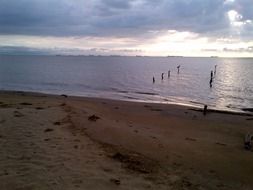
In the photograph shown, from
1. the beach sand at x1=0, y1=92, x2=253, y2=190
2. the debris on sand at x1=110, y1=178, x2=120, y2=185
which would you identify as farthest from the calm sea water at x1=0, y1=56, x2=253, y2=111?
the debris on sand at x1=110, y1=178, x2=120, y2=185

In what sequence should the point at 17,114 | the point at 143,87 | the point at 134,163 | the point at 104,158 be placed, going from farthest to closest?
1. the point at 143,87
2. the point at 17,114
3. the point at 104,158
4. the point at 134,163

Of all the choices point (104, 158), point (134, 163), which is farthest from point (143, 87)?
point (134, 163)

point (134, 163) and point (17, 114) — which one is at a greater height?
point (17, 114)

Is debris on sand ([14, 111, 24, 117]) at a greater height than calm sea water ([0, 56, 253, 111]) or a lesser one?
greater

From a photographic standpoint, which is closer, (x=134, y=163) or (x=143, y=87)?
(x=134, y=163)

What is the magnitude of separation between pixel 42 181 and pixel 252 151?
1088 cm

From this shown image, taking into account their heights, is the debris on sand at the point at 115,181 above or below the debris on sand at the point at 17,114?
below

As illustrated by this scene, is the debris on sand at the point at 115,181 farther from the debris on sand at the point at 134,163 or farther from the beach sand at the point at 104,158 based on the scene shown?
the debris on sand at the point at 134,163

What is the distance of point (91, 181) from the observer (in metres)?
8.34

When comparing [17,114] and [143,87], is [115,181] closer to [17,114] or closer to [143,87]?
[17,114]

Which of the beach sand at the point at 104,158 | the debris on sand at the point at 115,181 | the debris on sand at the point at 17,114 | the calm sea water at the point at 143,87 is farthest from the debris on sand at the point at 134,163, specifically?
the calm sea water at the point at 143,87

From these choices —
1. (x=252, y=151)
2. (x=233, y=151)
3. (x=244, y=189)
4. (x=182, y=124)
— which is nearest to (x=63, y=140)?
(x=244, y=189)

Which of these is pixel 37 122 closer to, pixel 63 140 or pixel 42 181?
pixel 63 140

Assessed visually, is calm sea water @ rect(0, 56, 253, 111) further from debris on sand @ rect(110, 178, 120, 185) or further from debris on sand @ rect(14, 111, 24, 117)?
debris on sand @ rect(110, 178, 120, 185)
